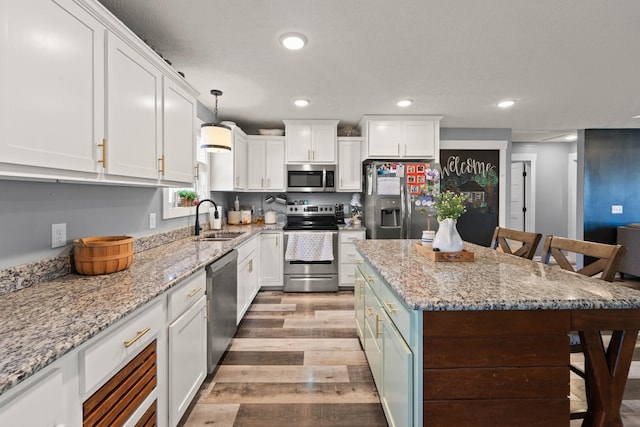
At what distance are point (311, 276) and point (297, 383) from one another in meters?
1.96

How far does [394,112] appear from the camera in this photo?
3686 millimetres

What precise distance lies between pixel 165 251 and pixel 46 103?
4.25 ft

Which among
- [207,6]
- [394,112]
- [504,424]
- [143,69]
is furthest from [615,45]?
[143,69]

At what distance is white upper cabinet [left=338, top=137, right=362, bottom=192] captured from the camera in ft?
13.8

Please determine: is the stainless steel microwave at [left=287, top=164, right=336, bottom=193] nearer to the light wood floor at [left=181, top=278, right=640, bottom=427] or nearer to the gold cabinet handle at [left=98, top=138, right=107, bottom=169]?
the light wood floor at [left=181, top=278, right=640, bottom=427]

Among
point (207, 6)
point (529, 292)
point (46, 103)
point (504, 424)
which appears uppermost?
point (207, 6)

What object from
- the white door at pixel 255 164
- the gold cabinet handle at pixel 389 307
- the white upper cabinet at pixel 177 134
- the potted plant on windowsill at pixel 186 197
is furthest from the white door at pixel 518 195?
the white upper cabinet at pixel 177 134

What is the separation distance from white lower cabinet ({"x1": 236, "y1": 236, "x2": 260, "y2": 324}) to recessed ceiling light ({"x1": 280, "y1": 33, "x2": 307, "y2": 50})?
5.67 feet

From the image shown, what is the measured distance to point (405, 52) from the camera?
7.27ft

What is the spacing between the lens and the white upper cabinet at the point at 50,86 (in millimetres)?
922

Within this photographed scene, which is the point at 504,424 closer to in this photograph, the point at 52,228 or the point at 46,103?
the point at 46,103

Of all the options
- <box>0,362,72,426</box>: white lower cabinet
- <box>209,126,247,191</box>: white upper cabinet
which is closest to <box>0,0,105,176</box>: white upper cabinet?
<box>0,362,72,426</box>: white lower cabinet

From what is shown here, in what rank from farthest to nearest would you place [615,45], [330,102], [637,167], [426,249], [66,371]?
[637,167] < [330,102] < [615,45] < [426,249] < [66,371]

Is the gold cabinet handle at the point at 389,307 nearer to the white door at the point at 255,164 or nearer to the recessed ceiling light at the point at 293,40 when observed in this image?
the recessed ceiling light at the point at 293,40
